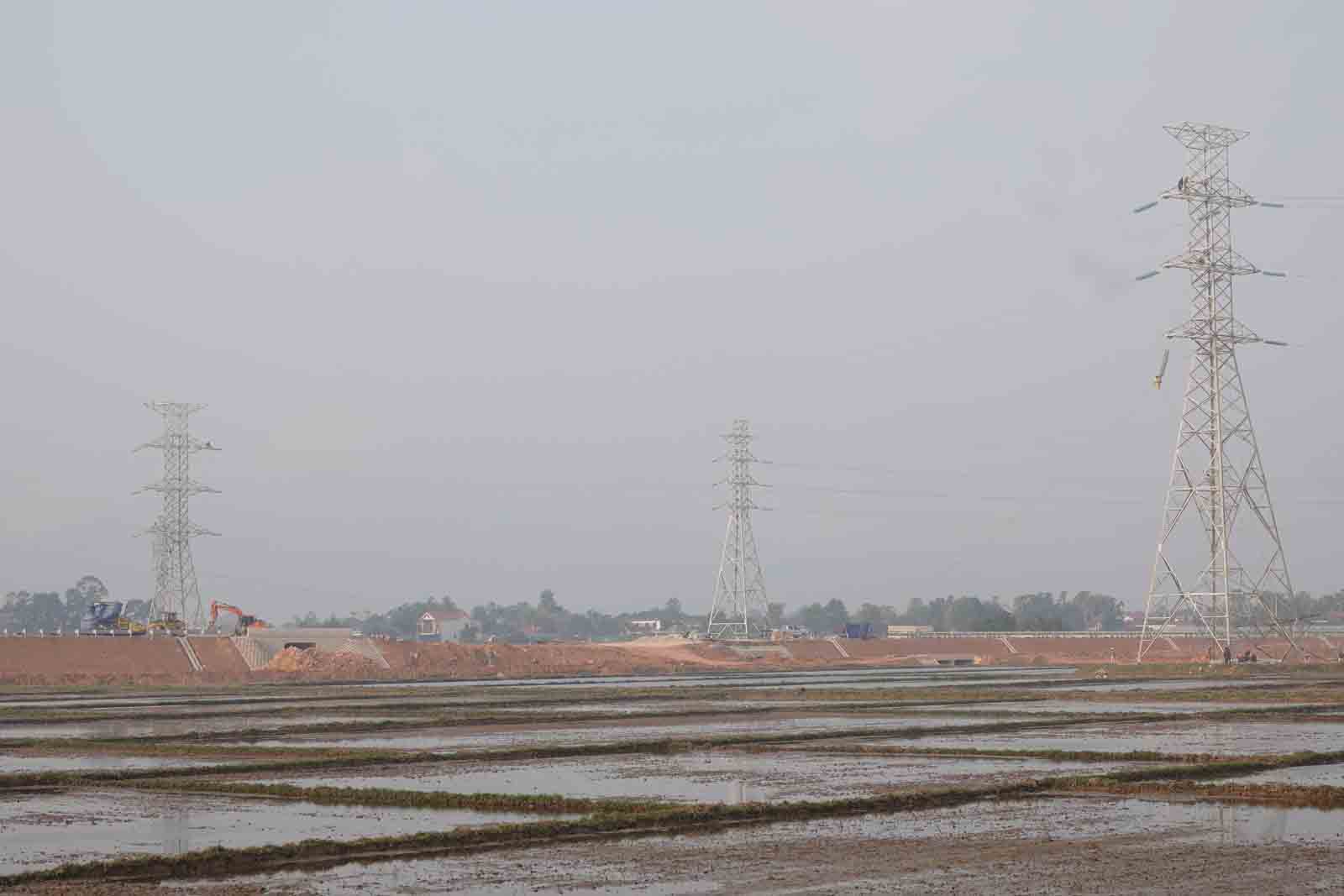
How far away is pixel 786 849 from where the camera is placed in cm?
2028

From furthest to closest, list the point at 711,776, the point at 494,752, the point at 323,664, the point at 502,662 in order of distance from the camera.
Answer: the point at 502,662
the point at 323,664
the point at 494,752
the point at 711,776

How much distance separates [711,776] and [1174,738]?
12597 millimetres

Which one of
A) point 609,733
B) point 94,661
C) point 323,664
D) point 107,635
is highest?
point 107,635

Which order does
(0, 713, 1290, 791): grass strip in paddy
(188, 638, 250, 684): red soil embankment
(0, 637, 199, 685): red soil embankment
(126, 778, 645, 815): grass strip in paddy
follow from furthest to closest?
(188, 638, 250, 684): red soil embankment, (0, 637, 199, 685): red soil embankment, (0, 713, 1290, 791): grass strip in paddy, (126, 778, 645, 815): grass strip in paddy

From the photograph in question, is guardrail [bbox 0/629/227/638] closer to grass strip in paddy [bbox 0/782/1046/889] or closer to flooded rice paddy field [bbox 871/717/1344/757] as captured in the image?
flooded rice paddy field [bbox 871/717/1344/757]

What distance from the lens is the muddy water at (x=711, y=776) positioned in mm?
27234

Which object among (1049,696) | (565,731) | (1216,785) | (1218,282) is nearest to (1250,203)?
(1218,282)

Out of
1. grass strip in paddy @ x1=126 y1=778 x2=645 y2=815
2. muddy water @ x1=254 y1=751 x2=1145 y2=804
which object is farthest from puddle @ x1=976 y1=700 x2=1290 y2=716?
grass strip in paddy @ x1=126 y1=778 x2=645 y2=815

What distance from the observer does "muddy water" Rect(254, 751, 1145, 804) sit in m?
27.2

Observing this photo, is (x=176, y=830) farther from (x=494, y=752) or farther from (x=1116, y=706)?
(x=1116, y=706)

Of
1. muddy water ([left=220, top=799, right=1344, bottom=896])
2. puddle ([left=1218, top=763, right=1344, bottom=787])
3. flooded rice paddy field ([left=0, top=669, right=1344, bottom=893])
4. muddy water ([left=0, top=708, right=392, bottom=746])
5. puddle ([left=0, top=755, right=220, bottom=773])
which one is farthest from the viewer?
muddy water ([left=0, top=708, right=392, bottom=746])

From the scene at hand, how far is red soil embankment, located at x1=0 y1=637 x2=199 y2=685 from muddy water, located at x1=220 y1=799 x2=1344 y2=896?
71.2 m

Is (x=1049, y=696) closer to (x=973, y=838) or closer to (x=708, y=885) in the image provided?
(x=973, y=838)

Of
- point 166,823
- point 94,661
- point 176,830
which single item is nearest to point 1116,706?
point 166,823
